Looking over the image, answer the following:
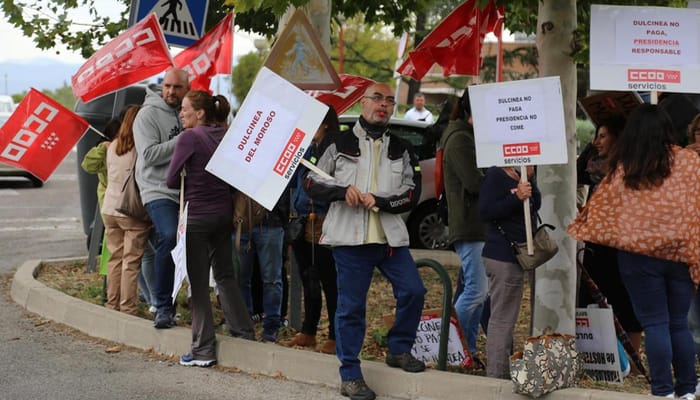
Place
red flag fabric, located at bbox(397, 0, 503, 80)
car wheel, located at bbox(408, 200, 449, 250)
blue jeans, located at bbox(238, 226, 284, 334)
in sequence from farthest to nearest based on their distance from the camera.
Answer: car wheel, located at bbox(408, 200, 449, 250)
red flag fabric, located at bbox(397, 0, 503, 80)
blue jeans, located at bbox(238, 226, 284, 334)

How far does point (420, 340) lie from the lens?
727 centimetres

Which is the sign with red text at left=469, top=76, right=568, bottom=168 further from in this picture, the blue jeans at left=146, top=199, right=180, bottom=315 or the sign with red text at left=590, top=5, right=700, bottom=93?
the blue jeans at left=146, top=199, right=180, bottom=315

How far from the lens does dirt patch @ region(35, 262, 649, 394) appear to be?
7243mm

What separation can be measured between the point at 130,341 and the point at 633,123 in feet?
13.2

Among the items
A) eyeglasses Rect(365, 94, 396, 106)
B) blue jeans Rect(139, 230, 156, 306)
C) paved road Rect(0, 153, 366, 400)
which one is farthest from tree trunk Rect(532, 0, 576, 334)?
blue jeans Rect(139, 230, 156, 306)

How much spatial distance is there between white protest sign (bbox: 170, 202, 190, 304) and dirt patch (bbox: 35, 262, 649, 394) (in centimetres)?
97

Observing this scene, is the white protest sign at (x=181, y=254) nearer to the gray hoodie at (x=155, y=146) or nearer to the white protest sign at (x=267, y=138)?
the white protest sign at (x=267, y=138)

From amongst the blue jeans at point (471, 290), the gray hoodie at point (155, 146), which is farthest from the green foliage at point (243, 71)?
the blue jeans at point (471, 290)

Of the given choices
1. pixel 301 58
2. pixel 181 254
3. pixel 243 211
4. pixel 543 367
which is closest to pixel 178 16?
pixel 301 58

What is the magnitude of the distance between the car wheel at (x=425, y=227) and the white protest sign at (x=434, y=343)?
20.1 ft

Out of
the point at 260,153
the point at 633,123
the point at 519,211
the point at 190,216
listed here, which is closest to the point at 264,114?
the point at 260,153

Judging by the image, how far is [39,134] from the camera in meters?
9.05

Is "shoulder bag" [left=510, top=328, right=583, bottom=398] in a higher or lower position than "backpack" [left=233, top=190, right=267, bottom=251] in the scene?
lower

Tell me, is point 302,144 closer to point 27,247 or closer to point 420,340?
point 420,340
